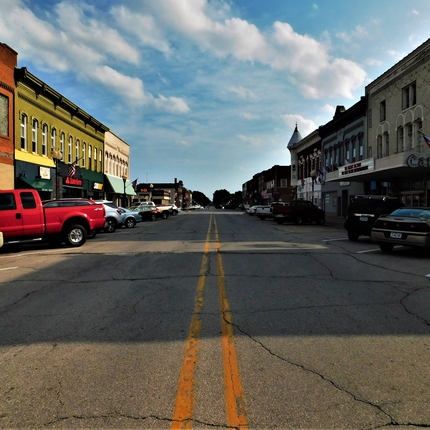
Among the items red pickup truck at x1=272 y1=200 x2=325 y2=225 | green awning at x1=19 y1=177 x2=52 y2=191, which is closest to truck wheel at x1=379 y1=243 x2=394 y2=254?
Answer: red pickup truck at x1=272 y1=200 x2=325 y2=225

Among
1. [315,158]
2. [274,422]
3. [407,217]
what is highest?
[315,158]

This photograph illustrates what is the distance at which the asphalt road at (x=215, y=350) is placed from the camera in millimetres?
3057

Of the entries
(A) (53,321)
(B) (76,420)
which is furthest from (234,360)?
(A) (53,321)

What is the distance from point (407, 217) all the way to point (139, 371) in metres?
10.6

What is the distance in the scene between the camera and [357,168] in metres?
28.7

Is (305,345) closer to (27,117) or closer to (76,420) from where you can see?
(76,420)

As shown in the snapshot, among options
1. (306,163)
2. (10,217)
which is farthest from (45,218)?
(306,163)

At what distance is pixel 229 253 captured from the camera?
12.0m

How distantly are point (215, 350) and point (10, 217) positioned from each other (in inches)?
415

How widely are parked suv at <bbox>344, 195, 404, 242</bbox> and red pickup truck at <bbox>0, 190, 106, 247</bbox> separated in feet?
34.3

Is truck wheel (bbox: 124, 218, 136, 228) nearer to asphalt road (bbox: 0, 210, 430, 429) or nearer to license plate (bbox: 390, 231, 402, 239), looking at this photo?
asphalt road (bbox: 0, 210, 430, 429)

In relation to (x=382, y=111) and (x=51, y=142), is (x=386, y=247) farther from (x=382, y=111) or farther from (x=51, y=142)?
(x=51, y=142)

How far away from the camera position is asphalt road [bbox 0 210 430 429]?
3.06 m

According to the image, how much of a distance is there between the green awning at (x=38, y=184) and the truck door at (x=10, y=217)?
1444 centimetres
